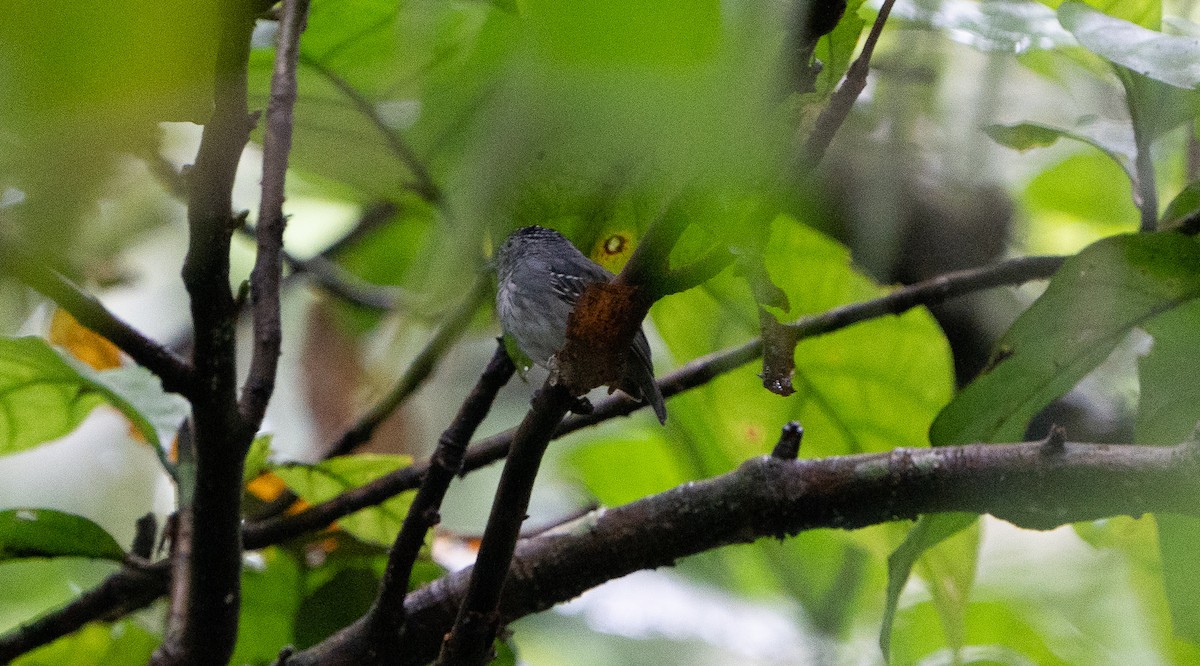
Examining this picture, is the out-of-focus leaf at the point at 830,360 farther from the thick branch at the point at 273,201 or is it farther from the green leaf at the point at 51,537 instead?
the green leaf at the point at 51,537

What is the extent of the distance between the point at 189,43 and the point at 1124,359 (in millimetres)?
1314

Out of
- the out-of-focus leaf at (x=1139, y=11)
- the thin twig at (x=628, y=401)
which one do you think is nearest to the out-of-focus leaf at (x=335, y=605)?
the thin twig at (x=628, y=401)

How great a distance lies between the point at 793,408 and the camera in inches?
42.6

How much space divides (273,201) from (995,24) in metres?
0.59

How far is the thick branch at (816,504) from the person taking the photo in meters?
0.67

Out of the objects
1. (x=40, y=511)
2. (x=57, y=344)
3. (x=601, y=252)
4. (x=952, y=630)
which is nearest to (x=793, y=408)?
(x=952, y=630)

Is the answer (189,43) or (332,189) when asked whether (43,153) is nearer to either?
(189,43)

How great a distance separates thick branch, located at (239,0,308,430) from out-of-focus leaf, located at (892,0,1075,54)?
481 millimetres

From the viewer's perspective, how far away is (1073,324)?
77 cm

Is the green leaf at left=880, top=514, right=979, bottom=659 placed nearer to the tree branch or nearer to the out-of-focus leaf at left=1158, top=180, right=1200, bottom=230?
the out-of-focus leaf at left=1158, top=180, right=1200, bottom=230

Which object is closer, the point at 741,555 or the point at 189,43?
the point at 189,43

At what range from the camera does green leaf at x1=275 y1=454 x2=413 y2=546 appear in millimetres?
1013

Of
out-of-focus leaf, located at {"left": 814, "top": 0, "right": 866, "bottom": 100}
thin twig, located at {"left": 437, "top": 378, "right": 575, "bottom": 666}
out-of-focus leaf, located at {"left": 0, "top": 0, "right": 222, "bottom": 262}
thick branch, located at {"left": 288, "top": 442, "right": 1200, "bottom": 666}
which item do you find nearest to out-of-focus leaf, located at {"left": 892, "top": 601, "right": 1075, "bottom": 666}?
thick branch, located at {"left": 288, "top": 442, "right": 1200, "bottom": 666}

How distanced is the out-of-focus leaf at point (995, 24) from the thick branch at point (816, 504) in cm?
34
